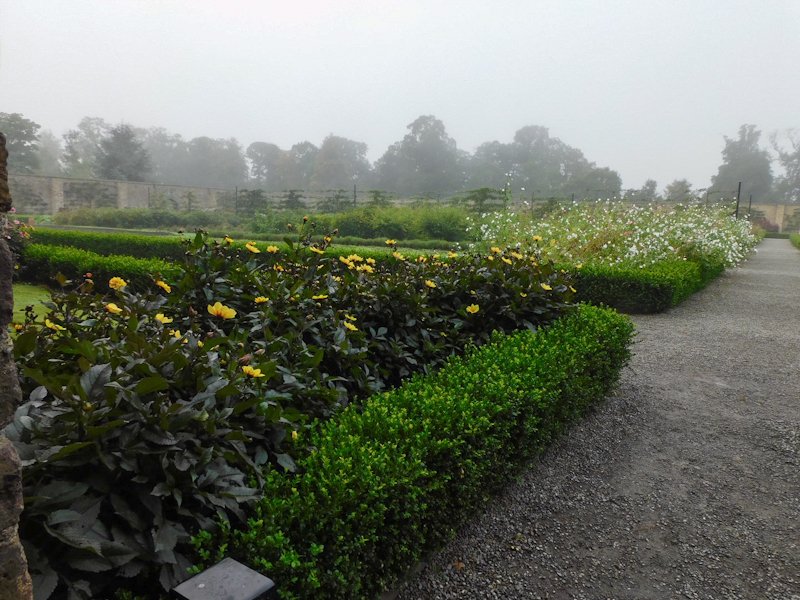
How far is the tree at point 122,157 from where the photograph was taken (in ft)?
116

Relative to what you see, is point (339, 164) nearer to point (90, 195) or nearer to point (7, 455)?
point (90, 195)

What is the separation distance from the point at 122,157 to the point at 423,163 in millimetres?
24817

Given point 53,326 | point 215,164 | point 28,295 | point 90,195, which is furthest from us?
point 215,164

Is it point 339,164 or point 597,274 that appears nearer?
point 597,274

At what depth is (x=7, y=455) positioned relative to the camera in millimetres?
768

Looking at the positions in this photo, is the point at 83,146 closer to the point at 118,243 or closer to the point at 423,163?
the point at 423,163

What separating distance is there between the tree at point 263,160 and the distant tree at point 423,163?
13166 millimetres

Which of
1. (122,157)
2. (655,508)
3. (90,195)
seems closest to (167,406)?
(655,508)

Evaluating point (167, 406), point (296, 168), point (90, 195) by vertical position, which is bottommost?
point (167, 406)

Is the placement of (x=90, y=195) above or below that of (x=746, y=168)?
below

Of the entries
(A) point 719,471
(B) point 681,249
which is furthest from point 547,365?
(B) point 681,249

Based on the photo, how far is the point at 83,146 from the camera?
173 ft

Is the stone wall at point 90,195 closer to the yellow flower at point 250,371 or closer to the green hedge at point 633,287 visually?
the green hedge at point 633,287

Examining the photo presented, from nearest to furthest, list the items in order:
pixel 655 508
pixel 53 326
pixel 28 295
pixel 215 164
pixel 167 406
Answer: pixel 167 406 < pixel 53 326 < pixel 655 508 < pixel 28 295 < pixel 215 164
